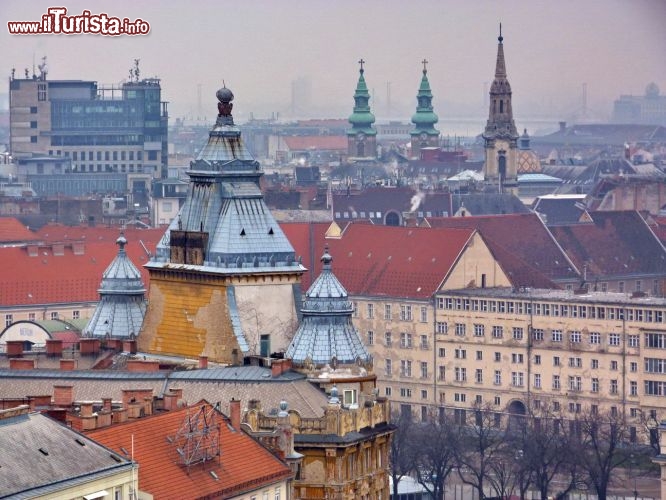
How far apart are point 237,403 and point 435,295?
86.7 m

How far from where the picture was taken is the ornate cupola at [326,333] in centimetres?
11075

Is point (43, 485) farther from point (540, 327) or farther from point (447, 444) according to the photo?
point (540, 327)

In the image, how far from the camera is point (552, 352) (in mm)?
179625

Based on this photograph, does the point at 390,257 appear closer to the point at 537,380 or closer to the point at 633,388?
the point at 537,380

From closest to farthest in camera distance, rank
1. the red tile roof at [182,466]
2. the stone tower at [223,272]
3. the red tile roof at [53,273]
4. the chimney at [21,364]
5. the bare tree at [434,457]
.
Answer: the red tile roof at [182,466]
the chimney at [21,364]
the stone tower at [223,272]
the bare tree at [434,457]
the red tile roof at [53,273]

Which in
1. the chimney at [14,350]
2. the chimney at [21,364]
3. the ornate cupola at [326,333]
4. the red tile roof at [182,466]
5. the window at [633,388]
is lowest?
the window at [633,388]

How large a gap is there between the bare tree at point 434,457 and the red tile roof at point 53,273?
28.6 metres

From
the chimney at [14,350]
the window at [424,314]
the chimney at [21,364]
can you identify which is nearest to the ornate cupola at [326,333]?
the chimney at [21,364]

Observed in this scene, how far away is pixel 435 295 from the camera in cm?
18688

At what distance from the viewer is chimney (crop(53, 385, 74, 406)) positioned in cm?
10238

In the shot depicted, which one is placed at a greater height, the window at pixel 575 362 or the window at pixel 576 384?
the window at pixel 575 362

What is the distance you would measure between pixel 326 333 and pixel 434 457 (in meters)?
37.4

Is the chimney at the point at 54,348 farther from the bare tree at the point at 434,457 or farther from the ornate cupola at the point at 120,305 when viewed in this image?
the bare tree at the point at 434,457

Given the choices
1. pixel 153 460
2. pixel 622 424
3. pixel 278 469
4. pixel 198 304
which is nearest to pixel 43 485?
pixel 153 460
